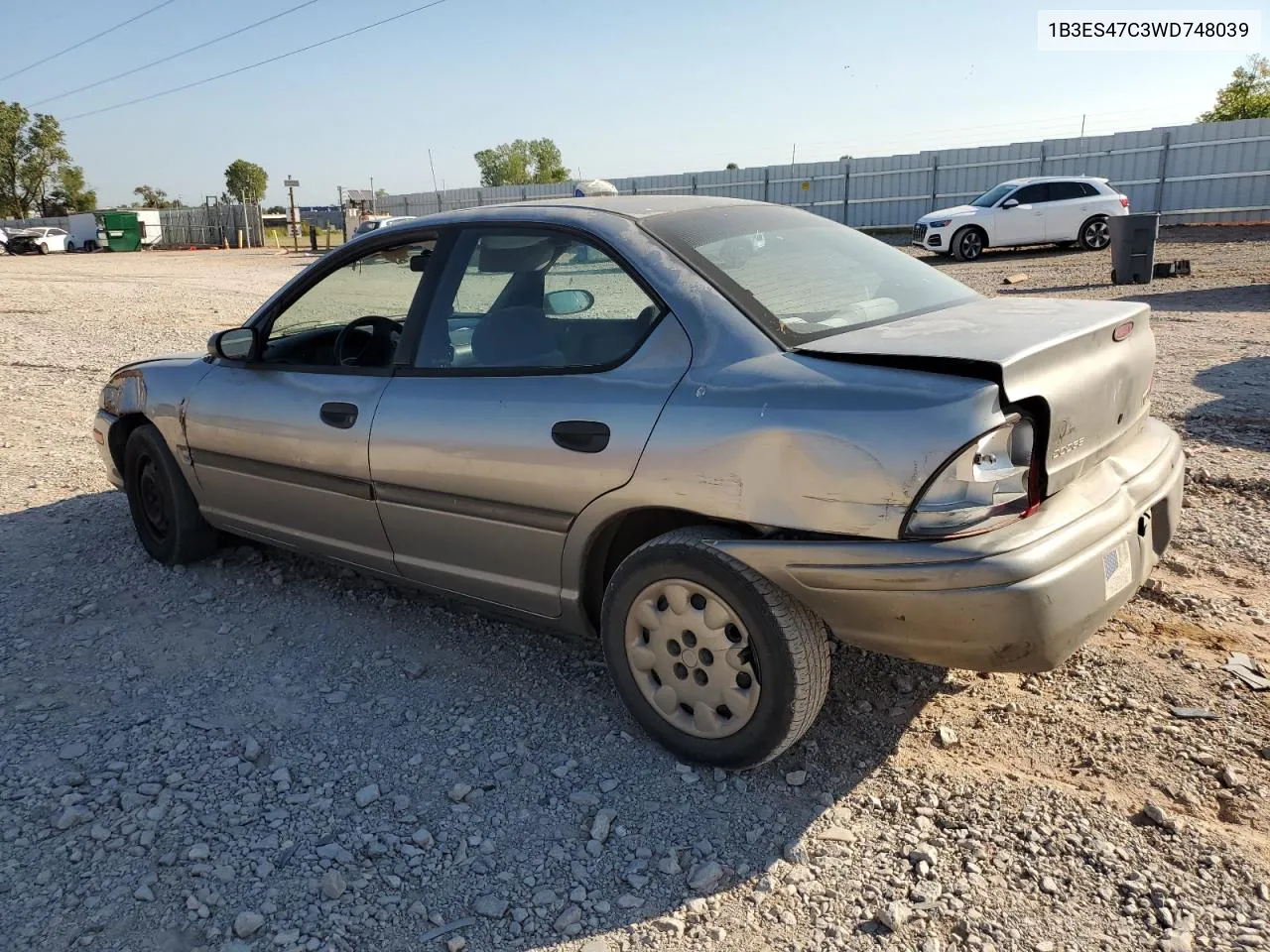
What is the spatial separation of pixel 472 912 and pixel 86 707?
1883 mm

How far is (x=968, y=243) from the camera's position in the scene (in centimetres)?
2148

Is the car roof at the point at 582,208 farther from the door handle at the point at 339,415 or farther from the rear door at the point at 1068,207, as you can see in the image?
the rear door at the point at 1068,207

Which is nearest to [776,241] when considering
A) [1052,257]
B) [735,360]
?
[735,360]

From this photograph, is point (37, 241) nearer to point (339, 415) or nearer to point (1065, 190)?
point (1065, 190)

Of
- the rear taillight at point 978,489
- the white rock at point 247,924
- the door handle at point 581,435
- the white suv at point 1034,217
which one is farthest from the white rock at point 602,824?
the white suv at point 1034,217

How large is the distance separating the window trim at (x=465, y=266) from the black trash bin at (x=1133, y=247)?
13720 millimetres

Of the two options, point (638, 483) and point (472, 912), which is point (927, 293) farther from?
point (472, 912)

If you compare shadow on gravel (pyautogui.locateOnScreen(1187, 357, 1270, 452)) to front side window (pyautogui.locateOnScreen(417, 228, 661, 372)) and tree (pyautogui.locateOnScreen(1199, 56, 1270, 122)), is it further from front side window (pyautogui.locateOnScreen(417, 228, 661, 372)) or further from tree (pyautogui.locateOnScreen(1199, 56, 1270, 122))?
tree (pyautogui.locateOnScreen(1199, 56, 1270, 122))

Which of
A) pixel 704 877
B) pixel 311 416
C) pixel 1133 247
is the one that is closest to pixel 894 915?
pixel 704 877

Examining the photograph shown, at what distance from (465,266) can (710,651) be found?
1706 mm

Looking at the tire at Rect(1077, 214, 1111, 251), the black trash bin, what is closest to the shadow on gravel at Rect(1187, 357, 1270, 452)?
the black trash bin

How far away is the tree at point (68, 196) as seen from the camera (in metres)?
78.9

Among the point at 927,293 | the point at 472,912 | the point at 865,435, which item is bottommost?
the point at 472,912

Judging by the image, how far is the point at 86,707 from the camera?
11.3 ft
